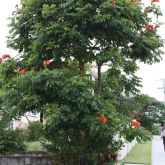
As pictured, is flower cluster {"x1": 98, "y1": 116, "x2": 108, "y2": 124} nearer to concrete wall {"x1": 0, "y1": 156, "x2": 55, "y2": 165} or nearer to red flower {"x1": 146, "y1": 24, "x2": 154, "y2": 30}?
red flower {"x1": 146, "y1": 24, "x2": 154, "y2": 30}

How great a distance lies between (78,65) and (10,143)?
365 cm

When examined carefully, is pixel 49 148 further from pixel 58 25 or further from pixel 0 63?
pixel 58 25

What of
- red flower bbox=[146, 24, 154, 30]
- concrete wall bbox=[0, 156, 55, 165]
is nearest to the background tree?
red flower bbox=[146, 24, 154, 30]

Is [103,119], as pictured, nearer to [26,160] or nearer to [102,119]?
[102,119]

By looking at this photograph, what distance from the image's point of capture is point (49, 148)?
9008mm

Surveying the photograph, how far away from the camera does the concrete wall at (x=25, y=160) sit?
9984 millimetres

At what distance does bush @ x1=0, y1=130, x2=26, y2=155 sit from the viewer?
11.3m

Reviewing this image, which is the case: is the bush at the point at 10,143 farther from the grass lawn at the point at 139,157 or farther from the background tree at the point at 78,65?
the grass lawn at the point at 139,157

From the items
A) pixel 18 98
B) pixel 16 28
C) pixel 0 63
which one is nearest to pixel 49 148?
pixel 18 98

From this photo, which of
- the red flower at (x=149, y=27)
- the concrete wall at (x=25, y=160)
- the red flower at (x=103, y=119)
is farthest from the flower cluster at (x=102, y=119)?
the concrete wall at (x=25, y=160)

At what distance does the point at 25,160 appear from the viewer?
401 inches

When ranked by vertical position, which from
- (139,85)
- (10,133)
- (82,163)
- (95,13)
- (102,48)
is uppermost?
(95,13)

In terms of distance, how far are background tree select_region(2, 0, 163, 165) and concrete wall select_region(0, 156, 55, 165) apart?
3.41 feet

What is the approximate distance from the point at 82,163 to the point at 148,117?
3657 cm
